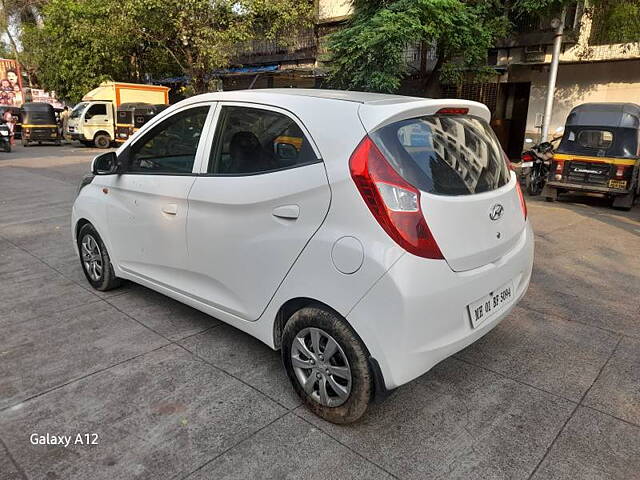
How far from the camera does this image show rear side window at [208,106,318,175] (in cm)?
267

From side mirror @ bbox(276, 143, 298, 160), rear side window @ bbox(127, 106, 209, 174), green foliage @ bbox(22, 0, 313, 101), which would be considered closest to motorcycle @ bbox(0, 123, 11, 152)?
green foliage @ bbox(22, 0, 313, 101)

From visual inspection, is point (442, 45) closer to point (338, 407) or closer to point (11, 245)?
point (11, 245)

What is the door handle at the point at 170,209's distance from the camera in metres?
3.29

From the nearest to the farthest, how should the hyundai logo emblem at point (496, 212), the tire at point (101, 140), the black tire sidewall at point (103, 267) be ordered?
1. the hyundai logo emblem at point (496, 212)
2. the black tire sidewall at point (103, 267)
3. the tire at point (101, 140)

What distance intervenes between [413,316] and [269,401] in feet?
3.61

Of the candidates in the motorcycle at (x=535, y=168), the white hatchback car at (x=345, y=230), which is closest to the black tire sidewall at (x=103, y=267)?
the white hatchback car at (x=345, y=230)

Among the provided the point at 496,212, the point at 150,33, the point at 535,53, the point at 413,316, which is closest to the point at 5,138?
the point at 150,33

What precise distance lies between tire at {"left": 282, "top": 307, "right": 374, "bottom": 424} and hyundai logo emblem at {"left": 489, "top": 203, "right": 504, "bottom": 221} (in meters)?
0.98

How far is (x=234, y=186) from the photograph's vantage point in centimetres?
288

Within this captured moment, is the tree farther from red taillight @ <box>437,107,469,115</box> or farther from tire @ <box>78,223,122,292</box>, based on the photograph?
red taillight @ <box>437,107,469,115</box>

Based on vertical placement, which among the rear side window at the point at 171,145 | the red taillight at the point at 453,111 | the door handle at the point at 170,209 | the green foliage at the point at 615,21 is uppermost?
the green foliage at the point at 615,21

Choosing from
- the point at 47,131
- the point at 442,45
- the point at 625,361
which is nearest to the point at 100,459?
the point at 625,361

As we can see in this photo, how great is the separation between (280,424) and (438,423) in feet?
2.79

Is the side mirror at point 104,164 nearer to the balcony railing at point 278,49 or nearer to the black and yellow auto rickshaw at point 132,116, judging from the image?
the balcony railing at point 278,49
